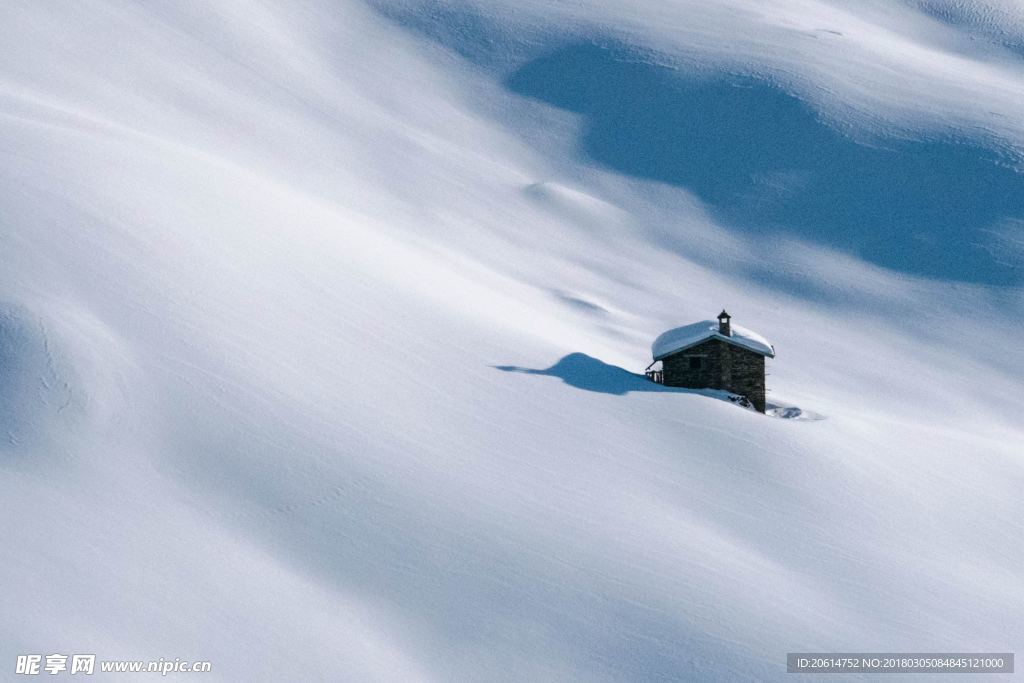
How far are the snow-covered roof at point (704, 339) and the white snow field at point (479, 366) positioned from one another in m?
1.25

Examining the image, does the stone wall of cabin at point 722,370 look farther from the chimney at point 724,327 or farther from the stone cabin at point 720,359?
the chimney at point 724,327

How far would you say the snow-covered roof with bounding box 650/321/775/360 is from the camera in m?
32.3

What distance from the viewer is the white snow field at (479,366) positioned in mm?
23812

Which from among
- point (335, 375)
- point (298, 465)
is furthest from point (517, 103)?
point (298, 465)

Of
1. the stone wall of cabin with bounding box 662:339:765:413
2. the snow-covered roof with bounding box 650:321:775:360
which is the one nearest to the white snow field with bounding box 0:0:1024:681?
the stone wall of cabin with bounding box 662:339:765:413

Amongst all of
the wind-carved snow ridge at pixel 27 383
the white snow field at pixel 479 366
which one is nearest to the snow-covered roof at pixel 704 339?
the white snow field at pixel 479 366

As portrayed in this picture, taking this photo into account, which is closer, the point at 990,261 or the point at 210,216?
the point at 210,216

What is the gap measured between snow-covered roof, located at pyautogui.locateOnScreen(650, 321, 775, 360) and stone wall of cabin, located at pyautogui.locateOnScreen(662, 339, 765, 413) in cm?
16

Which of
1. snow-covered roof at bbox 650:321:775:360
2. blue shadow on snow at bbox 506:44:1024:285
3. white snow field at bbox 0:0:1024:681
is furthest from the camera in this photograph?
blue shadow on snow at bbox 506:44:1024:285

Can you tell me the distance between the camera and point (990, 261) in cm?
4888

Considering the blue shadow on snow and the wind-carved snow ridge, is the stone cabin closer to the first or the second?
the wind-carved snow ridge

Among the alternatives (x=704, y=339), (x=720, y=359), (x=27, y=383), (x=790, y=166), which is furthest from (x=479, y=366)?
(x=790, y=166)

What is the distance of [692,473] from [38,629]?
45.2ft

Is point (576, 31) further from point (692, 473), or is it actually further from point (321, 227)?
point (692, 473)
